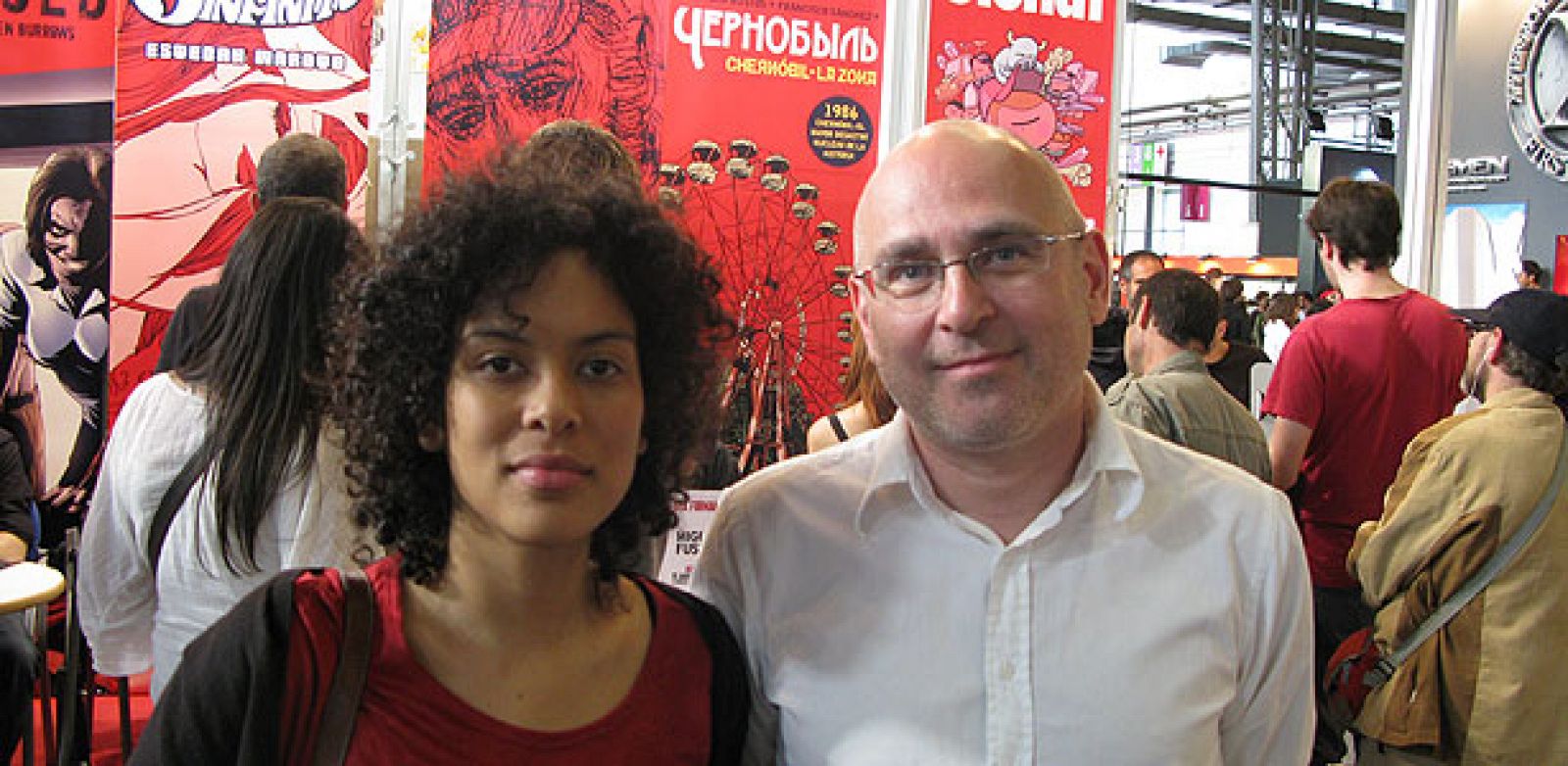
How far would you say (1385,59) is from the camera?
1878 centimetres

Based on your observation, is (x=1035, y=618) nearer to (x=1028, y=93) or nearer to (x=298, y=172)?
(x=298, y=172)

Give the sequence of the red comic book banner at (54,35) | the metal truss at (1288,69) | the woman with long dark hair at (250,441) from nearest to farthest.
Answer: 1. the woman with long dark hair at (250,441)
2. the red comic book banner at (54,35)
3. the metal truss at (1288,69)

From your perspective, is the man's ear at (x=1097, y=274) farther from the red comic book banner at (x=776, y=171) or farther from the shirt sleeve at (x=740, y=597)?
the red comic book banner at (x=776, y=171)

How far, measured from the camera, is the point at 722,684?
1455 mm

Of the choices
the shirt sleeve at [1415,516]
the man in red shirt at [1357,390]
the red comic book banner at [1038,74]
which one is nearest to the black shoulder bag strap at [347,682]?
the shirt sleeve at [1415,516]

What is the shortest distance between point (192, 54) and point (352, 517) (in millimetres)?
2929

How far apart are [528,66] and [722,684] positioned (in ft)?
9.63

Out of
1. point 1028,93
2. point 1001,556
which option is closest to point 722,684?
point 1001,556

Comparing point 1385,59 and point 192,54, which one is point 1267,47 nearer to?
point 1385,59

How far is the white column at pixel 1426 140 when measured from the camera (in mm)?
5953

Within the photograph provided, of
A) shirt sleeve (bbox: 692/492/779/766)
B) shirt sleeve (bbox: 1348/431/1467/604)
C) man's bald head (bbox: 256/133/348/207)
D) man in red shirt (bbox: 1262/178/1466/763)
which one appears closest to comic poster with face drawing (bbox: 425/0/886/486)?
man's bald head (bbox: 256/133/348/207)

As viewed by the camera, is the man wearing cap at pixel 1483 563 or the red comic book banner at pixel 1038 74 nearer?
the man wearing cap at pixel 1483 563

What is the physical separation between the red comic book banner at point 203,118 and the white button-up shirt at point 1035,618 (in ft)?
9.24

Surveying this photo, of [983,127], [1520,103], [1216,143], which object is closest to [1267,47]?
[1216,143]
